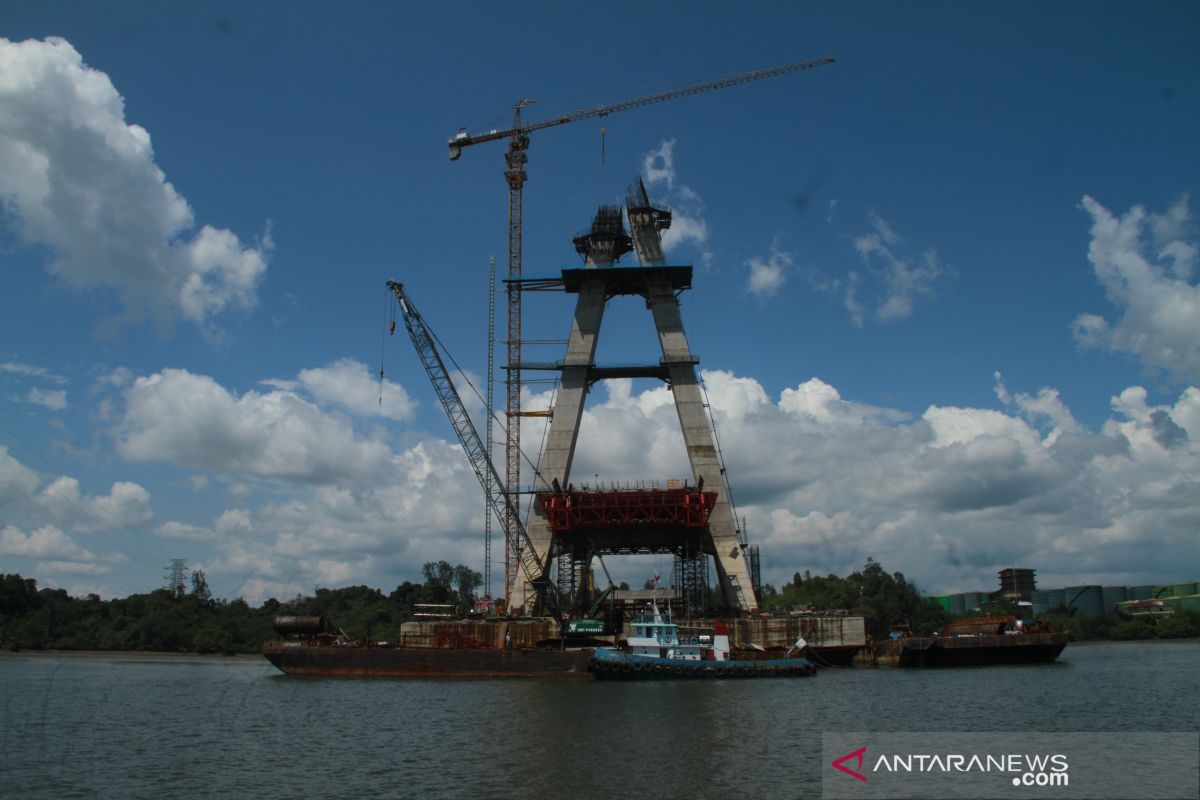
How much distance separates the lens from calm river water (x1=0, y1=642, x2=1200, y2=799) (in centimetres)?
2680

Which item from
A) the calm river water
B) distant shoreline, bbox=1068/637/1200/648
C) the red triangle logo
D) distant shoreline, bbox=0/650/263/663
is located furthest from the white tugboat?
distant shoreline, bbox=1068/637/1200/648

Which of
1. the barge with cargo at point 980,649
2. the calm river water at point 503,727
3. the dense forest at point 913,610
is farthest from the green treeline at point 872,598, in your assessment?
the calm river water at point 503,727

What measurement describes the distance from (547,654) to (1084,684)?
3542 centimetres

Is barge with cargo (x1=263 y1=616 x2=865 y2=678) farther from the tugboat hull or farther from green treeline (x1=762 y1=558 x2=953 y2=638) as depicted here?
green treeline (x1=762 y1=558 x2=953 y2=638)

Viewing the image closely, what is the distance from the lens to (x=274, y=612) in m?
166

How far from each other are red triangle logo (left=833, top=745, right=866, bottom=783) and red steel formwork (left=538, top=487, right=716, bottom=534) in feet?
148

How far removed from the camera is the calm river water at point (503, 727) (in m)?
26.8

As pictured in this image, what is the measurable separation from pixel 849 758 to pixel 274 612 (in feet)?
508

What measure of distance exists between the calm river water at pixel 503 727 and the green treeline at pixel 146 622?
69.3 metres

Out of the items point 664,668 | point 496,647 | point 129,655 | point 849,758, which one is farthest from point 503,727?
point 129,655

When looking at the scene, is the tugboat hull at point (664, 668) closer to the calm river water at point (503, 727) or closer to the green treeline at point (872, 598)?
the calm river water at point (503, 727)

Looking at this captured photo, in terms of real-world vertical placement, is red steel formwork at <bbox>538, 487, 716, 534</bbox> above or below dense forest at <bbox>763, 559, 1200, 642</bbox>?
above

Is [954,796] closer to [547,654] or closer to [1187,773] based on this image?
[1187,773]

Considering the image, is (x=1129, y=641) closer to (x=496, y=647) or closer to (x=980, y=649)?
(x=980, y=649)
